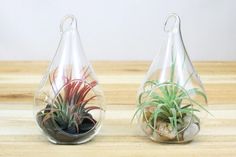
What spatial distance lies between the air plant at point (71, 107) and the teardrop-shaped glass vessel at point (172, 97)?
0.11 m

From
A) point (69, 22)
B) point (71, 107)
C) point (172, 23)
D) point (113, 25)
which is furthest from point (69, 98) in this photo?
point (113, 25)

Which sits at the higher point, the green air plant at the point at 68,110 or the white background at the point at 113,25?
the green air plant at the point at 68,110

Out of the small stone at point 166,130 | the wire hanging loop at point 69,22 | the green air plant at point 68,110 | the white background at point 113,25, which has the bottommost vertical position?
the white background at point 113,25

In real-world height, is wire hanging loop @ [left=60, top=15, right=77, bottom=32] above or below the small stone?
above

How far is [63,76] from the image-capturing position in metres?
1.00

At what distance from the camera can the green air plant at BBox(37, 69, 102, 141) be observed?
962mm

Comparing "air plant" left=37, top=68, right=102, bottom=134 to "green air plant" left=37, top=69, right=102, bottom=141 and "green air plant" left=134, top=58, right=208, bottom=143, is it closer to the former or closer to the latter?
"green air plant" left=37, top=69, right=102, bottom=141

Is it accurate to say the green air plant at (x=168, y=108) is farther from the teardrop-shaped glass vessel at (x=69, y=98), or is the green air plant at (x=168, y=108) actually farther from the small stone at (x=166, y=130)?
the teardrop-shaped glass vessel at (x=69, y=98)

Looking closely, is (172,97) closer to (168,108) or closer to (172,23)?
(168,108)

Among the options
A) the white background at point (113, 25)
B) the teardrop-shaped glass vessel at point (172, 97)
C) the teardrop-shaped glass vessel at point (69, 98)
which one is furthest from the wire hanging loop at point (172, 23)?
the white background at point (113, 25)

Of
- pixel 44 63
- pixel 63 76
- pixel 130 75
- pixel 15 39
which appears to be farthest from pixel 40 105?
pixel 15 39

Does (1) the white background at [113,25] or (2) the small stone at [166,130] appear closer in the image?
(2) the small stone at [166,130]

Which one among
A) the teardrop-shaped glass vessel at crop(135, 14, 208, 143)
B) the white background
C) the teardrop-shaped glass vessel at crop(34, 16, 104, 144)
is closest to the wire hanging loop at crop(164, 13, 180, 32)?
the teardrop-shaped glass vessel at crop(135, 14, 208, 143)

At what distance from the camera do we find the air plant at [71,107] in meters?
0.96
